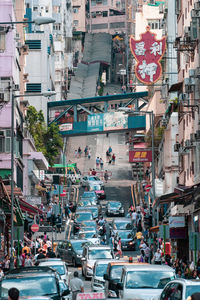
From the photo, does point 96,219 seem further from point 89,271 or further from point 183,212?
point 89,271

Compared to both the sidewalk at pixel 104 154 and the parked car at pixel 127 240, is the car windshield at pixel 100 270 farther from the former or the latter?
the sidewalk at pixel 104 154

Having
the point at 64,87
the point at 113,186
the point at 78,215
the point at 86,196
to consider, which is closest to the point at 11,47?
the point at 78,215

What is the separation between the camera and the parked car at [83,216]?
62.7 metres

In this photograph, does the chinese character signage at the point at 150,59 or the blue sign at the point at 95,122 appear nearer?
the chinese character signage at the point at 150,59

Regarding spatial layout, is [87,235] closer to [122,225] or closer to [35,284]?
[122,225]

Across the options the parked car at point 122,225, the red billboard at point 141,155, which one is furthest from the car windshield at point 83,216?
the red billboard at point 141,155

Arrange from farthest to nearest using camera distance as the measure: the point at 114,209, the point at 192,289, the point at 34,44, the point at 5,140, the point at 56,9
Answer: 1. the point at 56,9
2. the point at 34,44
3. the point at 114,209
4. the point at 5,140
5. the point at 192,289

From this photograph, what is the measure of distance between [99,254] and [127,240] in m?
14.5

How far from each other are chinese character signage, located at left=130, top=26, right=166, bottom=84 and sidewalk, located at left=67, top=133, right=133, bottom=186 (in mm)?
18474

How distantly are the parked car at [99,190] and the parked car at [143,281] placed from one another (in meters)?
61.0

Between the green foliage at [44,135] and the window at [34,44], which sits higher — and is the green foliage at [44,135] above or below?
below

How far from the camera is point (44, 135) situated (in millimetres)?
96000

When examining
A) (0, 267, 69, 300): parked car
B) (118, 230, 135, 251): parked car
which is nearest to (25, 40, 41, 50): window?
(118, 230, 135, 251): parked car

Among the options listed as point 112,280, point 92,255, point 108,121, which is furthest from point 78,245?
point 108,121
